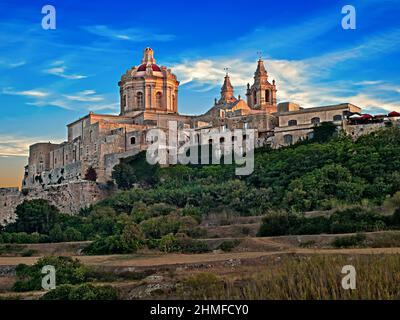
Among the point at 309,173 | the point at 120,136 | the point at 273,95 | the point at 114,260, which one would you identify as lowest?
the point at 114,260

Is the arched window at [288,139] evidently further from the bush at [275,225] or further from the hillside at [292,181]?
the bush at [275,225]

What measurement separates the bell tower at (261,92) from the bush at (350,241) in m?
32.0

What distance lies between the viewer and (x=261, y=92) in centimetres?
5278

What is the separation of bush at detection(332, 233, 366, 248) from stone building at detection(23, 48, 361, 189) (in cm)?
1842

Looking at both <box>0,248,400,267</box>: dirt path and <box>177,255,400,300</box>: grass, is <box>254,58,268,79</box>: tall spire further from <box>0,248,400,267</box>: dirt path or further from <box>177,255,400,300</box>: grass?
<box>177,255,400,300</box>: grass

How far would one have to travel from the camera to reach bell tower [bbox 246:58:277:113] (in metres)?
52.6

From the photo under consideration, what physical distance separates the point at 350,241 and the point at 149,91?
32823mm

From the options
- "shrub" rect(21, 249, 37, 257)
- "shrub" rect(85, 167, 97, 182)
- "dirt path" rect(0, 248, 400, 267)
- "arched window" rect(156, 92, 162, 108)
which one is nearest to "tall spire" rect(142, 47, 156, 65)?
"arched window" rect(156, 92, 162, 108)

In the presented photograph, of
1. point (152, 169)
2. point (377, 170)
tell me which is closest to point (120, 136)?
point (152, 169)

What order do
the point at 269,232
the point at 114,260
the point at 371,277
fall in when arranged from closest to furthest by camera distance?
the point at 371,277 < the point at 114,260 < the point at 269,232

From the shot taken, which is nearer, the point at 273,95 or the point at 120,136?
the point at 120,136
